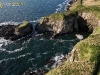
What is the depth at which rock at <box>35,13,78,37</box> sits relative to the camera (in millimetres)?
86438

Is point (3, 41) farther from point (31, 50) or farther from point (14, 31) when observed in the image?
point (31, 50)

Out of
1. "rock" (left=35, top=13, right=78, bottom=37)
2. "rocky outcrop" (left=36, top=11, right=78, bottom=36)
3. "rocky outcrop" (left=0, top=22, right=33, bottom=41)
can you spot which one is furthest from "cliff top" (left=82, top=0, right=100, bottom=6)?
"rocky outcrop" (left=0, top=22, right=33, bottom=41)

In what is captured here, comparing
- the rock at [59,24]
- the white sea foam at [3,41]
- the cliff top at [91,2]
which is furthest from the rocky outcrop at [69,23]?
the cliff top at [91,2]

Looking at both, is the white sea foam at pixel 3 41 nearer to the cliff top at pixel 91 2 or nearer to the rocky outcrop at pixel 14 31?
the rocky outcrop at pixel 14 31

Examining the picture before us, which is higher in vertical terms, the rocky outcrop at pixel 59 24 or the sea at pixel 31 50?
the rocky outcrop at pixel 59 24

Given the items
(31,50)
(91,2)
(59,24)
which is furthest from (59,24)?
(91,2)

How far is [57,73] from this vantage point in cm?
5122

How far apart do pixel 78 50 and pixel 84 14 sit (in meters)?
36.7

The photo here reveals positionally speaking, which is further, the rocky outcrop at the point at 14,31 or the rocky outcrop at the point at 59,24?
the rocky outcrop at the point at 59,24

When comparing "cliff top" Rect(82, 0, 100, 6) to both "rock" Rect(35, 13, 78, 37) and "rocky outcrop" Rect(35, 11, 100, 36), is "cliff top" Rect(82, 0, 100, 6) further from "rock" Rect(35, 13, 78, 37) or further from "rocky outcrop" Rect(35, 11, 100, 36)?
"rock" Rect(35, 13, 78, 37)

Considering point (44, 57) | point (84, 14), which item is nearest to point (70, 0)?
point (84, 14)

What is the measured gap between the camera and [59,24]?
86.9m

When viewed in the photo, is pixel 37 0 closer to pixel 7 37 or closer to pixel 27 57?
pixel 7 37

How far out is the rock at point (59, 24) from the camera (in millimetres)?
86438
